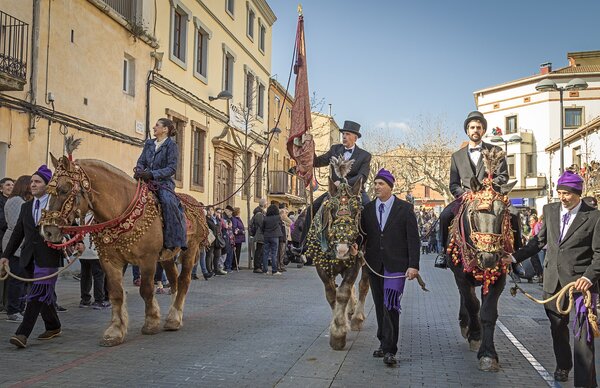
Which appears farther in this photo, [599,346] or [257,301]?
[257,301]

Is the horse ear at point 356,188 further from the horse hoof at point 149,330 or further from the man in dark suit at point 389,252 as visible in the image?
the horse hoof at point 149,330

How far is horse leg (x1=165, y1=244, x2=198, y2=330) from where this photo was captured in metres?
8.09

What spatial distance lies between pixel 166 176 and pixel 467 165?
393cm

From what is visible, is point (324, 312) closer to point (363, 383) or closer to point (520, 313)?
point (520, 313)

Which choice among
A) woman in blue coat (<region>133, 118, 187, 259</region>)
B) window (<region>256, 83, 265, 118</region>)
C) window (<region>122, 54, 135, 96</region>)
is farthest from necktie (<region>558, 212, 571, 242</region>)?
window (<region>256, 83, 265, 118</region>)

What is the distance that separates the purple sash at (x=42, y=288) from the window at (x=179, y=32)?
1563cm

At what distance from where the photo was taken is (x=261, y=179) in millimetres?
32562

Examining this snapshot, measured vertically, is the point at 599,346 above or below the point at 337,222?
below

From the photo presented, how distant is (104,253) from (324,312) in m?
4.32

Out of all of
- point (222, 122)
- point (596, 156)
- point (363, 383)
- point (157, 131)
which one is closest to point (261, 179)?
point (222, 122)

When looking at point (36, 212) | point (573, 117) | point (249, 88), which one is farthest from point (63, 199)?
point (573, 117)

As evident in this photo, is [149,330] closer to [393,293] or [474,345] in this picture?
[393,293]

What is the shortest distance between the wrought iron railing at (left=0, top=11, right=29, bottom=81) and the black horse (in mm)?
10386

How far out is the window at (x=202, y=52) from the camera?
79.2ft
